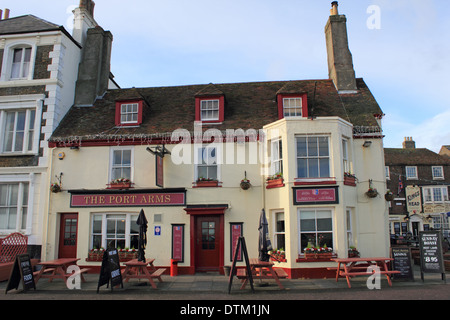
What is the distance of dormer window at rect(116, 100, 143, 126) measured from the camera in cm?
1541

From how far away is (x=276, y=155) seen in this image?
536 inches

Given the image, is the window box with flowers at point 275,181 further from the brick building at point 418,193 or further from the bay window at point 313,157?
the brick building at point 418,193

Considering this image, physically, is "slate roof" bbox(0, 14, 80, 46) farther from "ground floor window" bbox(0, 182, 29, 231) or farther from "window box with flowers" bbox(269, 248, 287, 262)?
"window box with flowers" bbox(269, 248, 287, 262)

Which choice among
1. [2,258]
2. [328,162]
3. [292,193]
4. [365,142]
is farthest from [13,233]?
[365,142]

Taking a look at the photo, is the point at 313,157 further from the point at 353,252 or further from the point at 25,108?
the point at 25,108

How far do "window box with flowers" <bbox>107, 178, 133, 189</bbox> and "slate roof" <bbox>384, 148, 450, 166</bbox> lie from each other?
2965cm

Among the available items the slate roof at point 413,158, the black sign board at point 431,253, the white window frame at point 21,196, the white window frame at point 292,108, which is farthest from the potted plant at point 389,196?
the slate roof at point 413,158

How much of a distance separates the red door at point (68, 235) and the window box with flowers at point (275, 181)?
8028mm

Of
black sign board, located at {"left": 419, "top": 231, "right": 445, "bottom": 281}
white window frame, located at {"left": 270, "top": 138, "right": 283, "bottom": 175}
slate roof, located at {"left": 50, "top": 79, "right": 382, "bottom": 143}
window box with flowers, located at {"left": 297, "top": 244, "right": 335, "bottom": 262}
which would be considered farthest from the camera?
slate roof, located at {"left": 50, "top": 79, "right": 382, "bottom": 143}

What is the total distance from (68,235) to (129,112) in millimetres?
5841

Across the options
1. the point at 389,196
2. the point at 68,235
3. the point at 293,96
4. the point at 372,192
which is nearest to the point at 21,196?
the point at 68,235

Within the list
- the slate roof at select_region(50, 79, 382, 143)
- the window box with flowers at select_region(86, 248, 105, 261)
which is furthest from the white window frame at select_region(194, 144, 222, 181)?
the window box with flowers at select_region(86, 248, 105, 261)

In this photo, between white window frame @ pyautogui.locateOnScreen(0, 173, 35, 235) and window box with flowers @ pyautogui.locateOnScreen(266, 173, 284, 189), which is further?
white window frame @ pyautogui.locateOnScreen(0, 173, 35, 235)

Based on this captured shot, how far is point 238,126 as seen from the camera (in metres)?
14.6
